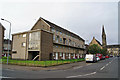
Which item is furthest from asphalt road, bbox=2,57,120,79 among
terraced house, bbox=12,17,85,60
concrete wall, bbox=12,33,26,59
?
concrete wall, bbox=12,33,26,59

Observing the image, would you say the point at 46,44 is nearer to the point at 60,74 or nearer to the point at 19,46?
the point at 19,46

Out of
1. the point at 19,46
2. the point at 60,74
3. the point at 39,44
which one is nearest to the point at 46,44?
the point at 39,44

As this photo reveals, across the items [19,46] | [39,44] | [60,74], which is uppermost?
[39,44]

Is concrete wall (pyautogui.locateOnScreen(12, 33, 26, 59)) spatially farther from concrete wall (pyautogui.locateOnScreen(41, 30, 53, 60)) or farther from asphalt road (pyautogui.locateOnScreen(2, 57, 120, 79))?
asphalt road (pyautogui.locateOnScreen(2, 57, 120, 79))

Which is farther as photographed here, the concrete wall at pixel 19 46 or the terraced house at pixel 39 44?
the concrete wall at pixel 19 46

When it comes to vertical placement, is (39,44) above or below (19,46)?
above

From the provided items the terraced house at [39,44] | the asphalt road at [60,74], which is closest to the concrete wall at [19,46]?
the terraced house at [39,44]

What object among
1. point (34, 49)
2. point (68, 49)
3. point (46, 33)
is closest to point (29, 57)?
point (34, 49)

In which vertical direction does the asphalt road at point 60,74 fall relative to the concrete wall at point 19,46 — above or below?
below

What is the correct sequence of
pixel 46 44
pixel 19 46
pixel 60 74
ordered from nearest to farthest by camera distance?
pixel 60 74 < pixel 46 44 < pixel 19 46

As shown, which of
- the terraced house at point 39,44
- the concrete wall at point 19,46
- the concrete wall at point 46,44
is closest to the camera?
the concrete wall at point 46,44

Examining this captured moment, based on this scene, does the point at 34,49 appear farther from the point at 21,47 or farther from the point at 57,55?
the point at 57,55

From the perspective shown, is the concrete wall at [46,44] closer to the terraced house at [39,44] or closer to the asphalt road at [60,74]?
the terraced house at [39,44]

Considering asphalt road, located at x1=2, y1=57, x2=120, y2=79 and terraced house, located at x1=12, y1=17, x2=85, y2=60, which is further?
terraced house, located at x1=12, y1=17, x2=85, y2=60
